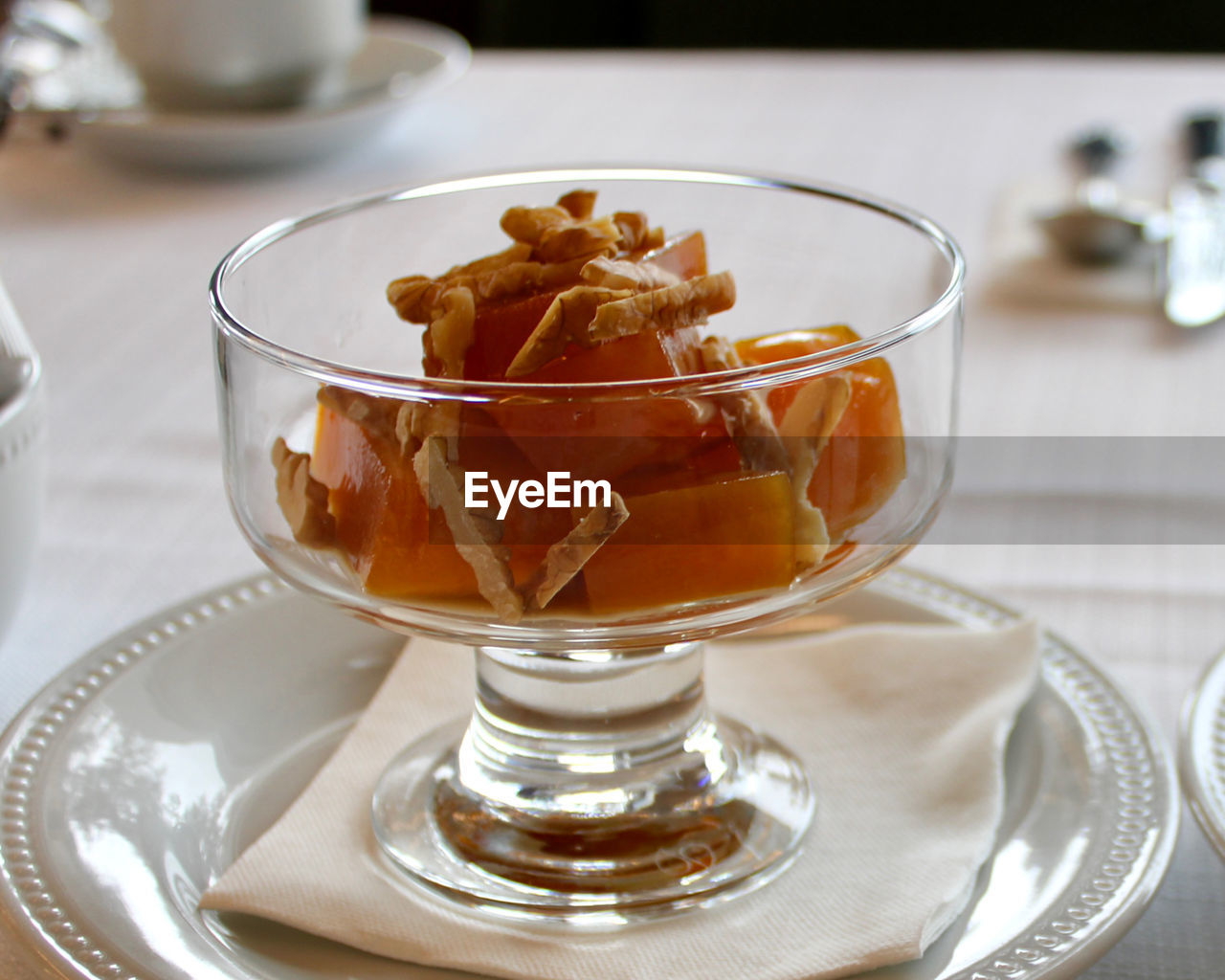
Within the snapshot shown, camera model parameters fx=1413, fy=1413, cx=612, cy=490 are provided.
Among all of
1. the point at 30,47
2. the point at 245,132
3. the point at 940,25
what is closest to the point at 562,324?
the point at 245,132

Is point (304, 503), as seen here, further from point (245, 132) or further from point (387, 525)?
point (245, 132)

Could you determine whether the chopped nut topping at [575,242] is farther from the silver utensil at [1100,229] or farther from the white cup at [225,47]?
the white cup at [225,47]

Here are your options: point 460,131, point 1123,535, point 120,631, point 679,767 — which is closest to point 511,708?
point 679,767

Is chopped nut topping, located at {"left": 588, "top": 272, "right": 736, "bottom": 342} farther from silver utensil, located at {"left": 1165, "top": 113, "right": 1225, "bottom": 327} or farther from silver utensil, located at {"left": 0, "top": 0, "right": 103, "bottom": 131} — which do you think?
silver utensil, located at {"left": 0, "top": 0, "right": 103, "bottom": 131}

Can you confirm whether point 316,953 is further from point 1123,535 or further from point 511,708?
point 1123,535

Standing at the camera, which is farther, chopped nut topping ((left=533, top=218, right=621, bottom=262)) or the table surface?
the table surface

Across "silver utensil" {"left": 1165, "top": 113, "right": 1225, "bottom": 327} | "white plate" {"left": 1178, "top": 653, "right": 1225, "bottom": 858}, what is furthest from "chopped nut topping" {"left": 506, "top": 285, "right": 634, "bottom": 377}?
"silver utensil" {"left": 1165, "top": 113, "right": 1225, "bottom": 327}

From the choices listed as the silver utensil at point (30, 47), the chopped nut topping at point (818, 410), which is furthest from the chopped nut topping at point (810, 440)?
the silver utensil at point (30, 47)
